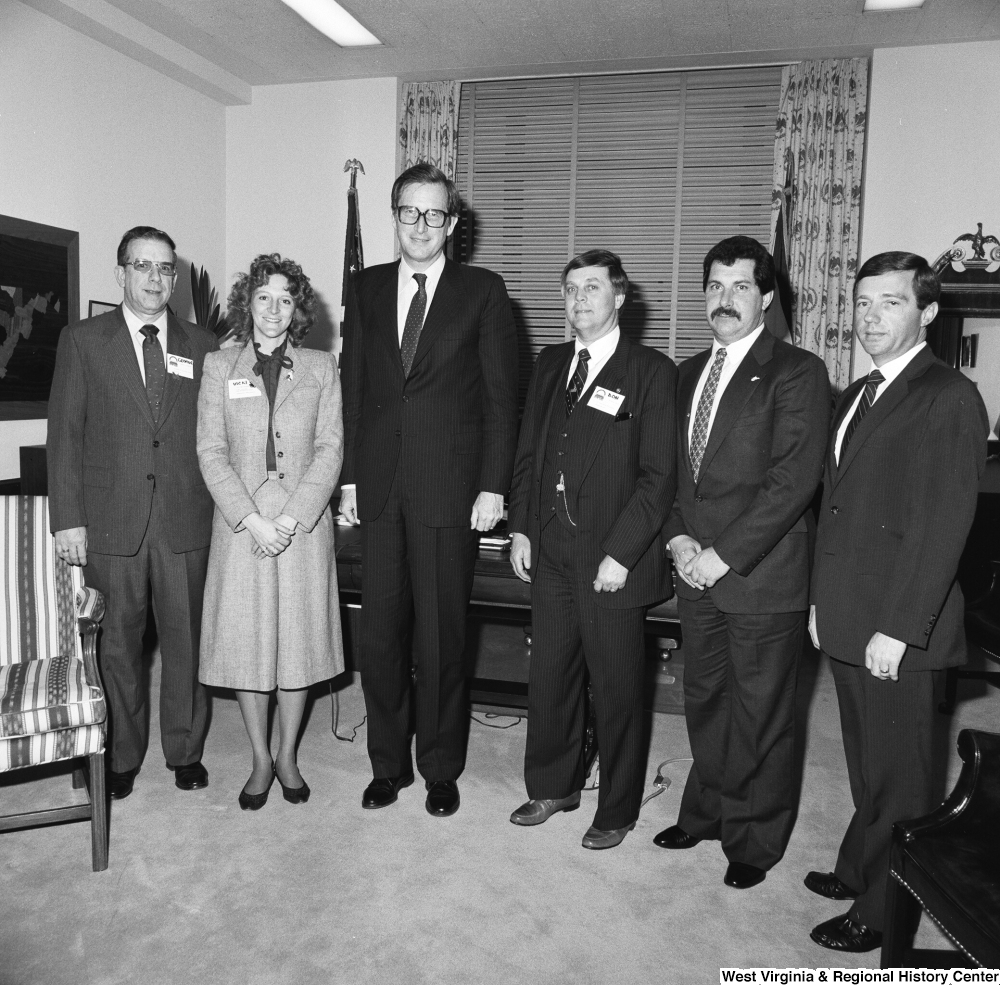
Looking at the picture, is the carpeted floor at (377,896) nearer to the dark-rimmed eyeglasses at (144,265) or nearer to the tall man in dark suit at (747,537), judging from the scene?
the tall man in dark suit at (747,537)

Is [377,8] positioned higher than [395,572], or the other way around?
[377,8]

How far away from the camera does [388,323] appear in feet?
8.92

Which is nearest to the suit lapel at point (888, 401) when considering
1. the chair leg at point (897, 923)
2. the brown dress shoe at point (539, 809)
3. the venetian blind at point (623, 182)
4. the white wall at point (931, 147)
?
the chair leg at point (897, 923)

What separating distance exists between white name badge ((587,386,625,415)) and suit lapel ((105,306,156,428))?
4.70 feet

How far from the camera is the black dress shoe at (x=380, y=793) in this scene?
9.31 feet

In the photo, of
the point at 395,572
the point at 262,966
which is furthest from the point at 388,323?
the point at 262,966

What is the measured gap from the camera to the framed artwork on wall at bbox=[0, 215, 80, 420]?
4461 mm

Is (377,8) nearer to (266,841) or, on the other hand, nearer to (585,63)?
(585,63)

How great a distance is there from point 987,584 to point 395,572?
271cm

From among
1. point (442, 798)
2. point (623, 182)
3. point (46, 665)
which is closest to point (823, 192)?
point (623, 182)

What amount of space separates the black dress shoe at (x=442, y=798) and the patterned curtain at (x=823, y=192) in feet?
13.2

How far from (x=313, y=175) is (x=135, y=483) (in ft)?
14.2

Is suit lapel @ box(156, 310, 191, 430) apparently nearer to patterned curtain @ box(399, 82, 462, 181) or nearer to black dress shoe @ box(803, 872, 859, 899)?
black dress shoe @ box(803, 872, 859, 899)

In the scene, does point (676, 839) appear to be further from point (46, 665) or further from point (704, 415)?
point (46, 665)
